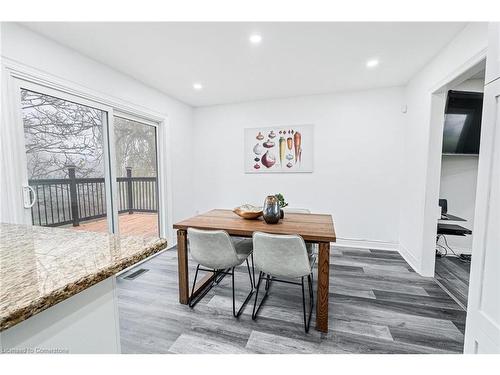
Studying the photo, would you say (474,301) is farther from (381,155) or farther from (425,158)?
(381,155)

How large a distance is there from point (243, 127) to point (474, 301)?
3.61 metres

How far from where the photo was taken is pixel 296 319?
1963 millimetres

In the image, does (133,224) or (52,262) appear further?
(133,224)

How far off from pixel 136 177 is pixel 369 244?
3719mm

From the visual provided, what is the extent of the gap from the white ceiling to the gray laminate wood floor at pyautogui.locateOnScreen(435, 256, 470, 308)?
2.49 meters

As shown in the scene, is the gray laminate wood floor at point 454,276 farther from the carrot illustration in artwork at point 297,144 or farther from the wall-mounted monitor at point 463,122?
the carrot illustration in artwork at point 297,144

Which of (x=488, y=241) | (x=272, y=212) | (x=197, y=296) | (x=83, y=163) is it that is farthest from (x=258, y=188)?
(x=488, y=241)

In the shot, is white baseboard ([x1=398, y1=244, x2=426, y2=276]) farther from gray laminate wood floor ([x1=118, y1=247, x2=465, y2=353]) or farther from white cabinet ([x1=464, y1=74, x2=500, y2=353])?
white cabinet ([x1=464, y1=74, x2=500, y2=353])

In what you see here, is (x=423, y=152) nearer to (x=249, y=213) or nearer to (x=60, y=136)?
(x=249, y=213)

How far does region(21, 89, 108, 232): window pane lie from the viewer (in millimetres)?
2027

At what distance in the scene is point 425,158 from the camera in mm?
2646

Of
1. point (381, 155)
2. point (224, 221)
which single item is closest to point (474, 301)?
point (224, 221)

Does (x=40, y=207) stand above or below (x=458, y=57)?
below
